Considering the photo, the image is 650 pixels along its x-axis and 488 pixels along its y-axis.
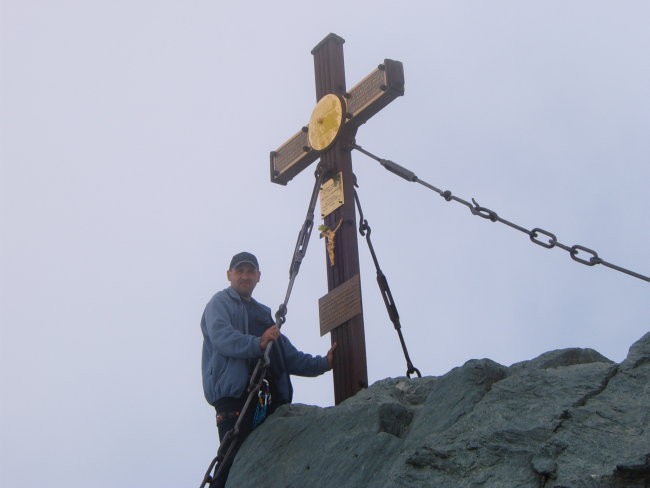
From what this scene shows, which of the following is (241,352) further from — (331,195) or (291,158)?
(291,158)

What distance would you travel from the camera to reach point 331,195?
307 inches

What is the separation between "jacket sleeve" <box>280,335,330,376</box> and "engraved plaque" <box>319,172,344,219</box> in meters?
1.08

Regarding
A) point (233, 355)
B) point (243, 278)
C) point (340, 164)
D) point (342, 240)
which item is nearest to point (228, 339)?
point (233, 355)

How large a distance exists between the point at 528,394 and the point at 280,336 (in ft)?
7.80

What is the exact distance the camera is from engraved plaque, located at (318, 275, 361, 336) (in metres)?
7.17

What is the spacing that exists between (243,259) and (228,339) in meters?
0.69

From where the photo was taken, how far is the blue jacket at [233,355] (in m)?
6.67

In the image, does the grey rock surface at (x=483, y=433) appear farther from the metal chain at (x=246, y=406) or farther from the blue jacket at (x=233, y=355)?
the blue jacket at (x=233, y=355)

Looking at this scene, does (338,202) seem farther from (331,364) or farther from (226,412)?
(226,412)

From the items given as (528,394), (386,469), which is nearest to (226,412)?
(386,469)

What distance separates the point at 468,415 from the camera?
17.1ft

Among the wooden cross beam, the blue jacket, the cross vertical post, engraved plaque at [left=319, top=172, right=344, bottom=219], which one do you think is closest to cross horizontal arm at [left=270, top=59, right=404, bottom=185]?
the wooden cross beam

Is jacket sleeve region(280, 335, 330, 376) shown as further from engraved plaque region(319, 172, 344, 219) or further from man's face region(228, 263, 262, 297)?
engraved plaque region(319, 172, 344, 219)

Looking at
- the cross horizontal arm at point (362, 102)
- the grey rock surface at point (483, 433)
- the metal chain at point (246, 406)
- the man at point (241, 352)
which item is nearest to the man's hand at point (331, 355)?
the man at point (241, 352)
